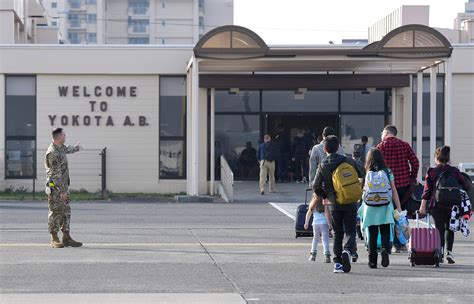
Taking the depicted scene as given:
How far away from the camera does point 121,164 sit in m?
30.7

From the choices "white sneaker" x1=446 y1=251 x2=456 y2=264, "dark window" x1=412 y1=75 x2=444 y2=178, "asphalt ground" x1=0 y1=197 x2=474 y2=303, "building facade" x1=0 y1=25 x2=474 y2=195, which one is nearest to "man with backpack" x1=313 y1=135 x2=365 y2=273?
"asphalt ground" x1=0 y1=197 x2=474 y2=303

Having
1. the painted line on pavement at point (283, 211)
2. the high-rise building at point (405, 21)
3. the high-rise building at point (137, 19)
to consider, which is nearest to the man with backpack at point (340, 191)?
the painted line on pavement at point (283, 211)

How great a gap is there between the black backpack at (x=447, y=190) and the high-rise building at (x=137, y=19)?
9467 cm

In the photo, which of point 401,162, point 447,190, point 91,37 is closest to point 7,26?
point 401,162

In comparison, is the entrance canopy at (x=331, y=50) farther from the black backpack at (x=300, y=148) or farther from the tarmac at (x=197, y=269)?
the tarmac at (x=197, y=269)

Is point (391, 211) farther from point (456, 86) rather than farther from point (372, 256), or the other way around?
point (456, 86)

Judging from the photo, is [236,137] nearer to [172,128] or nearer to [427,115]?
[172,128]

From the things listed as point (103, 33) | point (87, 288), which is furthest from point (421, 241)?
point (103, 33)

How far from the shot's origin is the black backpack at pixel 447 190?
13.2m

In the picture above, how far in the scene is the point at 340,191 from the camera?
12406 mm

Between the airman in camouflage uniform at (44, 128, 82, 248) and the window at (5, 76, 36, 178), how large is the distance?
51.4 feet

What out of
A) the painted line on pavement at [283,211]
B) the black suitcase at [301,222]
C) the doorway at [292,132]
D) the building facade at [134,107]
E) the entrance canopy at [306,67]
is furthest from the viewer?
the doorway at [292,132]

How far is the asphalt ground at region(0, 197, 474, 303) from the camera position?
10.6 meters

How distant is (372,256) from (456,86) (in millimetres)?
18769
